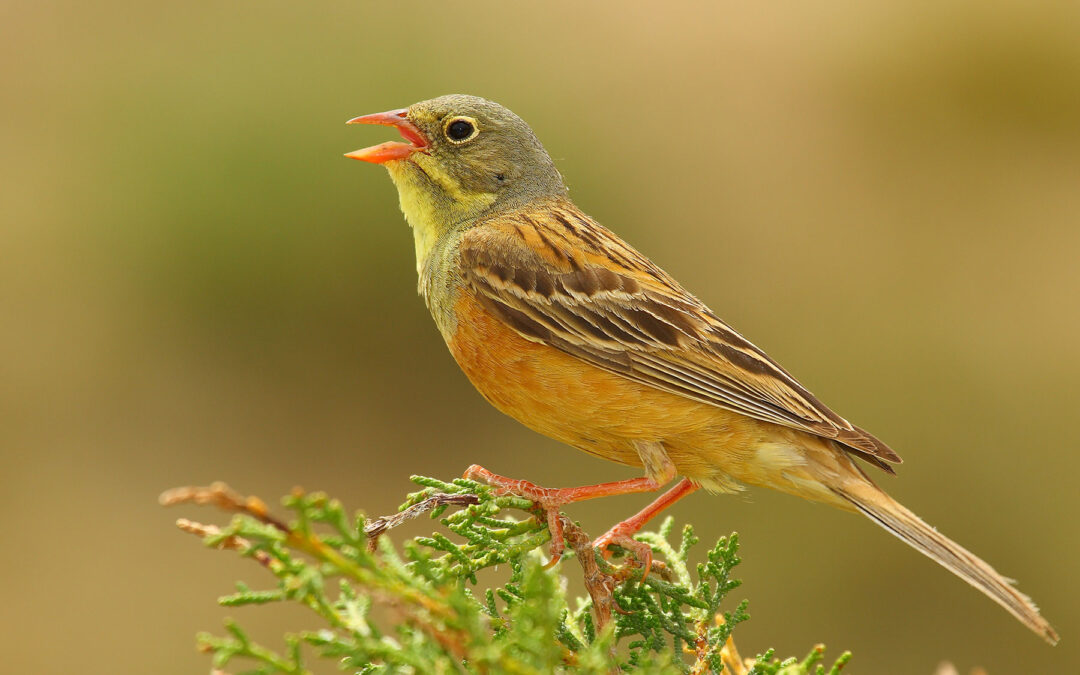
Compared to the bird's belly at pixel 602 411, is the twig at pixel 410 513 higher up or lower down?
lower down

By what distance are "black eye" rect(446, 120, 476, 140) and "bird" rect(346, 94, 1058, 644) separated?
0.64 metres

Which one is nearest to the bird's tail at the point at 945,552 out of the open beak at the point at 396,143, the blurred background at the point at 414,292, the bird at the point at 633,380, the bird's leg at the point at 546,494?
the bird at the point at 633,380

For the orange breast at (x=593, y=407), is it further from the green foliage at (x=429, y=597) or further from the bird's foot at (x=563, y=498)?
the green foliage at (x=429, y=597)

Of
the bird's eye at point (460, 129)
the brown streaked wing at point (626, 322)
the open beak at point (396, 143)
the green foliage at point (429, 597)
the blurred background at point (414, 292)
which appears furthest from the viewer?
the blurred background at point (414, 292)

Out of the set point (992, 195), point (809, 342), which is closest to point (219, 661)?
point (809, 342)

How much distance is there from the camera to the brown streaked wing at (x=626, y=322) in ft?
15.2

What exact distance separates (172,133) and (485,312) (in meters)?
7.95

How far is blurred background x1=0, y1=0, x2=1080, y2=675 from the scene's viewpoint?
9898 millimetres

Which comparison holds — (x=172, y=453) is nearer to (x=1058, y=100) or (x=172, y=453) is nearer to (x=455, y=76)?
(x=455, y=76)

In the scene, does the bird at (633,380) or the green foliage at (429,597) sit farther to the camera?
the bird at (633,380)

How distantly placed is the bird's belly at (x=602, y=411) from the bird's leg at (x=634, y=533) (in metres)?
0.13

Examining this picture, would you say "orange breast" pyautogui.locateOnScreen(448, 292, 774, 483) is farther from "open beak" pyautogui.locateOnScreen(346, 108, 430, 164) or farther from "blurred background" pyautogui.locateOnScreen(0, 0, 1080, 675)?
"blurred background" pyautogui.locateOnScreen(0, 0, 1080, 675)

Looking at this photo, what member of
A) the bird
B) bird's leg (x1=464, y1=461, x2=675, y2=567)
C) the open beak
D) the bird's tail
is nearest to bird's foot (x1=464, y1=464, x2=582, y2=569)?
bird's leg (x1=464, y1=461, x2=675, y2=567)

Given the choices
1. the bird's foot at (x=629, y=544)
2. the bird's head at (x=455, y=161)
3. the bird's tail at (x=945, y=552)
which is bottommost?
the bird's tail at (x=945, y=552)
